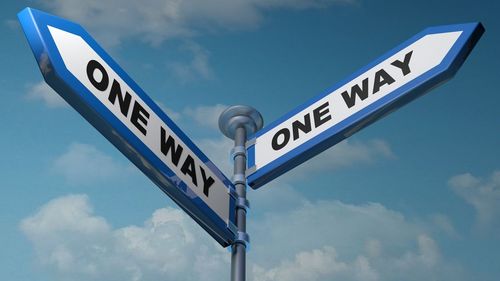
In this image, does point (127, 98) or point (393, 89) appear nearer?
point (127, 98)

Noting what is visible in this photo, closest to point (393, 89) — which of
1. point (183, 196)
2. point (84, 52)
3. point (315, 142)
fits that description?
point (315, 142)

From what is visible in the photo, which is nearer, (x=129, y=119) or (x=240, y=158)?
(x=129, y=119)

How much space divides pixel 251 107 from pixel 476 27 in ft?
4.69

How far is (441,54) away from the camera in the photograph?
3.25m

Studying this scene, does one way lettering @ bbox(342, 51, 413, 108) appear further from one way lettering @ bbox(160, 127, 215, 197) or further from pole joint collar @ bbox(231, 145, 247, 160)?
one way lettering @ bbox(160, 127, 215, 197)

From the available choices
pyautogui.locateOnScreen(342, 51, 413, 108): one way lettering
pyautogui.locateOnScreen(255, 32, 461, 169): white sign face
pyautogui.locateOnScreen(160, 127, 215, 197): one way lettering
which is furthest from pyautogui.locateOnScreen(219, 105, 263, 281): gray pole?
pyautogui.locateOnScreen(342, 51, 413, 108): one way lettering

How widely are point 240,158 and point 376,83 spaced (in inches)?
36.2

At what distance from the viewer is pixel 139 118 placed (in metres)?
2.98

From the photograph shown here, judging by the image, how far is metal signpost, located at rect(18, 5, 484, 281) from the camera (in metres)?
2.63

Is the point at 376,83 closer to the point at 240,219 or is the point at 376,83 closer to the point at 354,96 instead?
the point at 354,96

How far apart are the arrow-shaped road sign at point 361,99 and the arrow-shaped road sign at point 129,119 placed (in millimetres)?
360

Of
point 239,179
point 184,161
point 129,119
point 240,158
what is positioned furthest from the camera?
point 240,158

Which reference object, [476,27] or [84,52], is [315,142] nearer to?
[476,27]

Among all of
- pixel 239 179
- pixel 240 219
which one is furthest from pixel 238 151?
pixel 240 219
